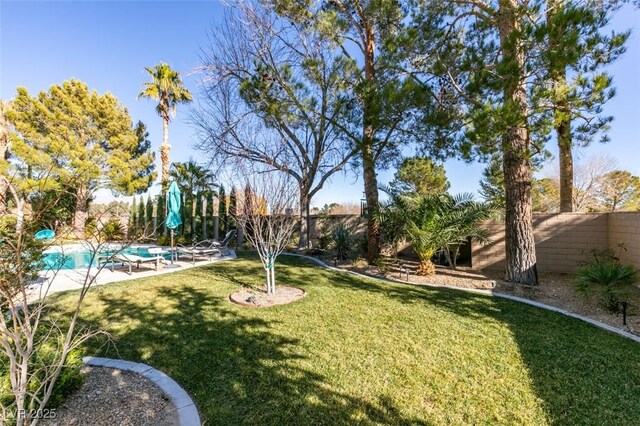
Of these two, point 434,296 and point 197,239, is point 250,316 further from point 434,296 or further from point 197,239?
point 197,239

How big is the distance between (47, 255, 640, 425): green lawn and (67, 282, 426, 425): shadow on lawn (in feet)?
0.05

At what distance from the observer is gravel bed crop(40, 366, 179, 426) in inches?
106

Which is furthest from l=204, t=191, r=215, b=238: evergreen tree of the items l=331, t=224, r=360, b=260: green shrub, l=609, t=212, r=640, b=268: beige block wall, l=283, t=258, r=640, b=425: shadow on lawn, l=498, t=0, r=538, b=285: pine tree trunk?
l=609, t=212, r=640, b=268: beige block wall

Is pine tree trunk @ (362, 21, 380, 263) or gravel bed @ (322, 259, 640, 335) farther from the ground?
pine tree trunk @ (362, 21, 380, 263)

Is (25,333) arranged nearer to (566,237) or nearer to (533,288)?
(533,288)

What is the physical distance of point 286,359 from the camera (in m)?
3.73

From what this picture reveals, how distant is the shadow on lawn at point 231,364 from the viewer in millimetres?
2773

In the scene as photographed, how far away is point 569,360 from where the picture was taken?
363cm

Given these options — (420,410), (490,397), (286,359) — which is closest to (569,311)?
(490,397)

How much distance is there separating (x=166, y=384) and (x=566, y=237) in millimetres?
10016

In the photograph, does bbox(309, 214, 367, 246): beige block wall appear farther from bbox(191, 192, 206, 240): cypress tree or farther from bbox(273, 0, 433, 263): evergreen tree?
bbox(191, 192, 206, 240): cypress tree

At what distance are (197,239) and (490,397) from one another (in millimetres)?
16695

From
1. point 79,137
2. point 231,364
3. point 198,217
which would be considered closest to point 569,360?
point 231,364

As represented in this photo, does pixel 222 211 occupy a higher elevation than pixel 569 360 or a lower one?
higher
